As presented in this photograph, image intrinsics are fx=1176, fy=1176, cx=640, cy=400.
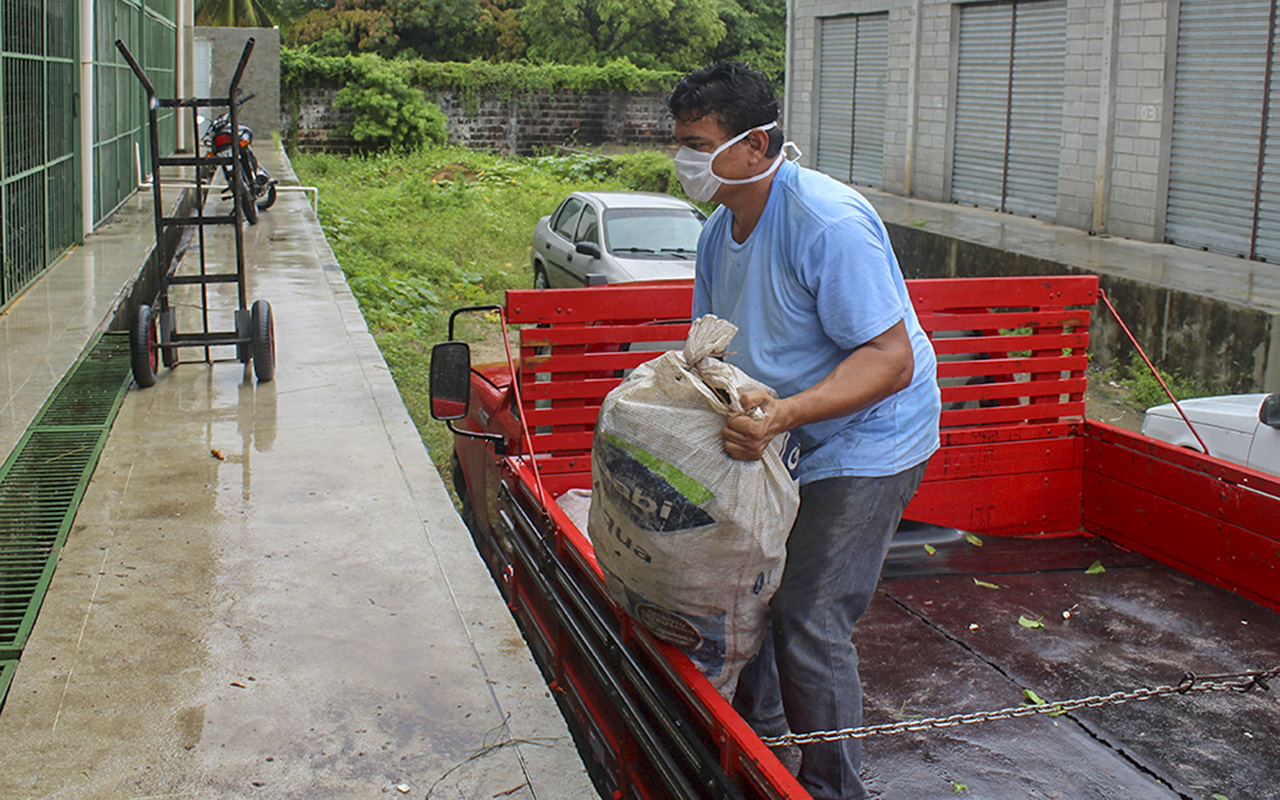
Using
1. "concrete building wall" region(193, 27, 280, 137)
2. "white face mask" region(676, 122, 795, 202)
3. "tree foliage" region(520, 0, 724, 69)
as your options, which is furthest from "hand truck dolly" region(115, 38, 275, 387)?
"tree foliage" region(520, 0, 724, 69)

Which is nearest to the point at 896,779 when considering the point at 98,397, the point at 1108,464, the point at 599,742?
the point at 599,742

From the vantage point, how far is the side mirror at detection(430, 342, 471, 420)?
4.02m

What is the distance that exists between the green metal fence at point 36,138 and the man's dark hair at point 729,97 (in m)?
7.81

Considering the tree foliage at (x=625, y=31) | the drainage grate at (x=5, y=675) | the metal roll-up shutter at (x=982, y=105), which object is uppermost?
the tree foliage at (x=625, y=31)

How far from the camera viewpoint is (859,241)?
8.39 feet

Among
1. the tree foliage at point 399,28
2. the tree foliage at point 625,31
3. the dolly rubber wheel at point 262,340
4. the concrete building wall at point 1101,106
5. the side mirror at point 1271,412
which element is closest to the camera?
the side mirror at point 1271,412

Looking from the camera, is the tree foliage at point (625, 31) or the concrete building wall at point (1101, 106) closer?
the concrete building wall at point (1101, 106)

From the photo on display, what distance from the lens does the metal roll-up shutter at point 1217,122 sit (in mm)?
12852

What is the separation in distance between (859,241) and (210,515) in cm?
377

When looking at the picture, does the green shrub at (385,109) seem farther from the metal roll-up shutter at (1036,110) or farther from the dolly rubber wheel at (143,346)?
the dolly rubber wheel at (143,346)

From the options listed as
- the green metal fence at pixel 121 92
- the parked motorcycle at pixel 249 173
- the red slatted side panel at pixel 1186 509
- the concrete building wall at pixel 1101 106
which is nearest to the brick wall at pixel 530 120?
the green metal fence at pixel 121 92

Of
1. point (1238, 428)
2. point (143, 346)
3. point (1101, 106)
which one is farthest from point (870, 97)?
point (1238, 428)

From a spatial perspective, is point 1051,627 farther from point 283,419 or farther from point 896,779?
point 283,419

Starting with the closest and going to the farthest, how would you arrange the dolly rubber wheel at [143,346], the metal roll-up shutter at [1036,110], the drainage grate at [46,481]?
the drainage grate at [46,481]
the dolly rubber wheel at [143,346]
the metal roll-up shutter at [1036,110]
